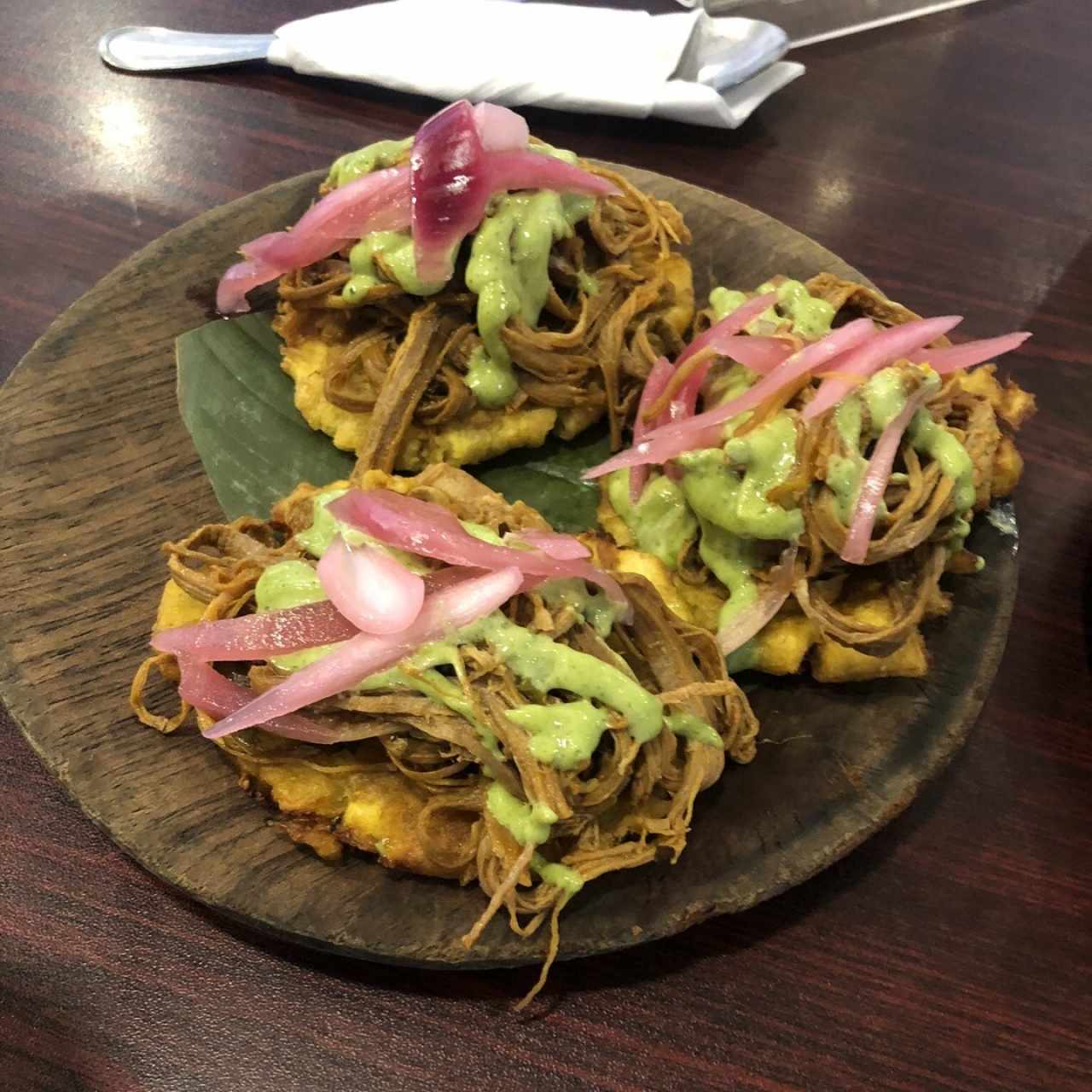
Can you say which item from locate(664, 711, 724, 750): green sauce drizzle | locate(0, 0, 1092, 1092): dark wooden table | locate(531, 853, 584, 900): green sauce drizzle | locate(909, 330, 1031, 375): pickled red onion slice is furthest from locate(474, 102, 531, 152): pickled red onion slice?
locate(531, 853, 584, 900): green sauce drizzle

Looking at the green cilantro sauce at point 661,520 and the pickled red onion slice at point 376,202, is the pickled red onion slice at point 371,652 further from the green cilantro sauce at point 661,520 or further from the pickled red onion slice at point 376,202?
the pickled red onion slice at point 376,202

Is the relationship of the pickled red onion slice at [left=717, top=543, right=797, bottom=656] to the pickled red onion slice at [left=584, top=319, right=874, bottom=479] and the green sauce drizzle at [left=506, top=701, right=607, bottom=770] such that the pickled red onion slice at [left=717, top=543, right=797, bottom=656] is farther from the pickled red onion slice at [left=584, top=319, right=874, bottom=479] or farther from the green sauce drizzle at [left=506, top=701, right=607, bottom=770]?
the green sauce drizzle at [left=506, top=701, right=607, bottom=770]

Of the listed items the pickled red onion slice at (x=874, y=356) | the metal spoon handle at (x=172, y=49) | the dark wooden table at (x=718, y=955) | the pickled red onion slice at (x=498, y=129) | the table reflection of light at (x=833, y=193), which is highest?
the pickled red onion slice at (x=498, y=129)

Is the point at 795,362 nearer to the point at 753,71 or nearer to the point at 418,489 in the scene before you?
the point at 418,489

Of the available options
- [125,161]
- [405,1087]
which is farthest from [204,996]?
[125,161]

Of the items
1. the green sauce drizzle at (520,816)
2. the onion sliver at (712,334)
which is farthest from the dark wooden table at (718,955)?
the onion sliver at (712,334)

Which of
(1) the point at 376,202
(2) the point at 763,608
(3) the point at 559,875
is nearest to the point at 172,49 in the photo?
(1) the point at 376,202

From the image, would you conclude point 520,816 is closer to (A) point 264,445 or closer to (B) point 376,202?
(A) point 264,445
